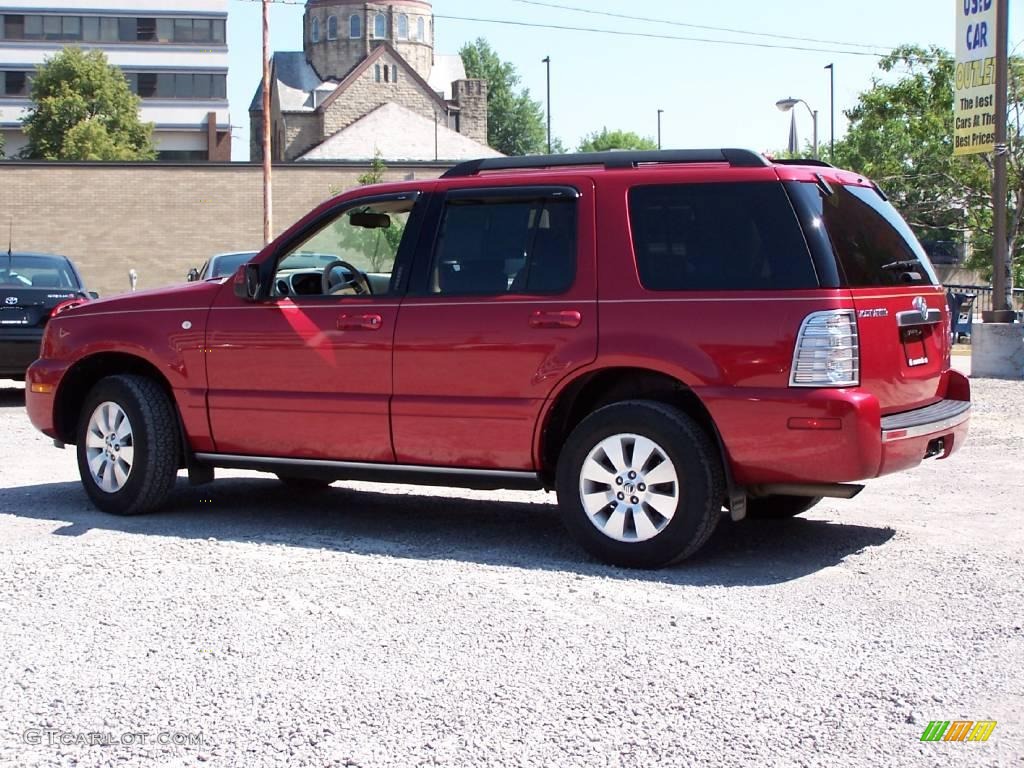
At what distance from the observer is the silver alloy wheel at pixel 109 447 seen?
26.1 ft

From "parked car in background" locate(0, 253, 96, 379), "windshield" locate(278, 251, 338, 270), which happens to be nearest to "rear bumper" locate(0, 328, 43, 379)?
"parked car in background" locate(0, 253, 96, 379)

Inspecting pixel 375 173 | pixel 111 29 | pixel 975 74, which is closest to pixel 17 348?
pixel 975 74

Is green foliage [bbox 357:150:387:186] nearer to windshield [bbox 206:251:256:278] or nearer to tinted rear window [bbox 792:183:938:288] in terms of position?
windshield [bbox 206:251:256:278]

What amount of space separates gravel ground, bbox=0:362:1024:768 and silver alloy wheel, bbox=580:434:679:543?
244mm

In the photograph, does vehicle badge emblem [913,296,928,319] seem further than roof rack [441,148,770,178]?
Yes

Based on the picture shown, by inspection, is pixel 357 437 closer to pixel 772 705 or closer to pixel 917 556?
pixel 917 556

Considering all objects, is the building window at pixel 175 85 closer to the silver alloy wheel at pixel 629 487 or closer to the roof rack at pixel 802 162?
the roof rack at pixel 802 162

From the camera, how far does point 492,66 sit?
139m

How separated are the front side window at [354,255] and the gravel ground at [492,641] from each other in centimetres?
133

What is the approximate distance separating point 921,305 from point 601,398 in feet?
5.29

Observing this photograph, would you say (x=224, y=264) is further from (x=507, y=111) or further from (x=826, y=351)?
(x=507, y=111)

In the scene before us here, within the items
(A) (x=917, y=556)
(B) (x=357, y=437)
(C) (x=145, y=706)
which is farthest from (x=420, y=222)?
(C) (x=145, y=706)

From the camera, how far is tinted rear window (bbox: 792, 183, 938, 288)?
633cm

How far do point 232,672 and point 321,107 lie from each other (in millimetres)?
94734
